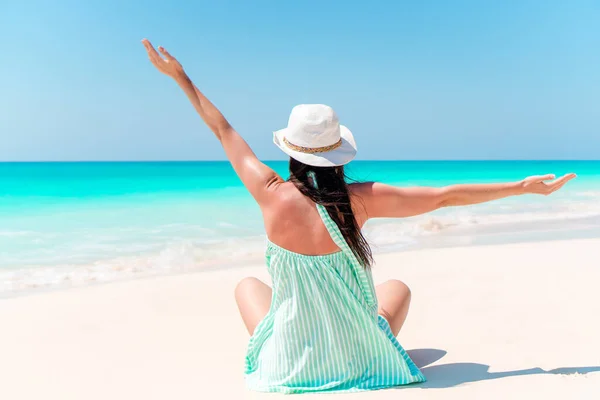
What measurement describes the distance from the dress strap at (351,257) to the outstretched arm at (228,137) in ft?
0.75

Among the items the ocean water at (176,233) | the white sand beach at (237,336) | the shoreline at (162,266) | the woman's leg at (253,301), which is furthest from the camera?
the ocean water at (176,233)

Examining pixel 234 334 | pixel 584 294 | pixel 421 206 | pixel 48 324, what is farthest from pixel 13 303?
pixel 584 294

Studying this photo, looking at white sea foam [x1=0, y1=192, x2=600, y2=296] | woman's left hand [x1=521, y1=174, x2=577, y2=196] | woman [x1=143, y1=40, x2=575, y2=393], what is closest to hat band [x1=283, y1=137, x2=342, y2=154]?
woman [x1=143, y1=40, x2=575, y2=393]

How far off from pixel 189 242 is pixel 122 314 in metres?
4.86

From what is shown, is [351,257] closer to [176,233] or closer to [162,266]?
[162,266]

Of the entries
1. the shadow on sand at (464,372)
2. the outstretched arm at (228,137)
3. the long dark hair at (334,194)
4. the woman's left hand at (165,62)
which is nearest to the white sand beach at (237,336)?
the shadow on sand at (464,372)

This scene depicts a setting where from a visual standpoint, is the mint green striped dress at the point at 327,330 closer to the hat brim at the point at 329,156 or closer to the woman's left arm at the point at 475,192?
the hat brim at the point at 329,156

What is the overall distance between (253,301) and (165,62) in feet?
4.37

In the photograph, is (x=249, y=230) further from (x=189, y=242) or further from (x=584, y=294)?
(x=584, y=294)

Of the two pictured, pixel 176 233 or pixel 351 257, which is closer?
pixel 351 257

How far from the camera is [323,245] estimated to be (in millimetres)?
2457

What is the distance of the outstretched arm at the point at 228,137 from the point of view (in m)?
Result: 2.51

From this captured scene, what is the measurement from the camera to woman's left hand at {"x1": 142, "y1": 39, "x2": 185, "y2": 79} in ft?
8.88

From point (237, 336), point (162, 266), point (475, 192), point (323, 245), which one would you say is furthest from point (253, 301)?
point (162, 266)
